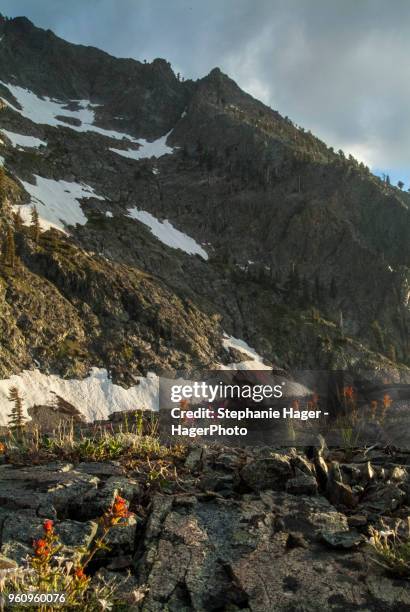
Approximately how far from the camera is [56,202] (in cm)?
8138

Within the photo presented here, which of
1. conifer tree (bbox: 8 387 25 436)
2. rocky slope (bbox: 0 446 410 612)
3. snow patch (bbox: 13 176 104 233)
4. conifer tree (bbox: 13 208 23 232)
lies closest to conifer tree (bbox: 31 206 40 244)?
snow patch (bbox: 13 176 104 233)

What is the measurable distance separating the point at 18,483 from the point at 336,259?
10430 centimetres

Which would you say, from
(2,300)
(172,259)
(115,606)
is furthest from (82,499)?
(172,259)

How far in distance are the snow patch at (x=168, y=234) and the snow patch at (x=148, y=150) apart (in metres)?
36.7

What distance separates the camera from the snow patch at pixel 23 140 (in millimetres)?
98113

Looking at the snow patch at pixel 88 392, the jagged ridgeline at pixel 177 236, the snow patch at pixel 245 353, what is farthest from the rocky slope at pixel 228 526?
the snow patch at pixel 245 353

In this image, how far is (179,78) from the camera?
183m

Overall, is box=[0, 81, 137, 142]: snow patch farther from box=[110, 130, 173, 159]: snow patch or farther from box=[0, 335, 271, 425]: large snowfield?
box=[0, 335, 271, 425]: large snowfield

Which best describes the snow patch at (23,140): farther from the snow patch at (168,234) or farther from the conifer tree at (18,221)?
the conifer tree at (18,221)

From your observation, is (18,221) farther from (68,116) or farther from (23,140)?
(68,116)

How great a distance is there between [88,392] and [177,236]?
58894 mm

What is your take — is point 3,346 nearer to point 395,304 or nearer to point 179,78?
point 395,304

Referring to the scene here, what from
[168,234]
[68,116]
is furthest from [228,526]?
[68,116]

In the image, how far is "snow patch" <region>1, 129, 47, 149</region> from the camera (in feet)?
322
